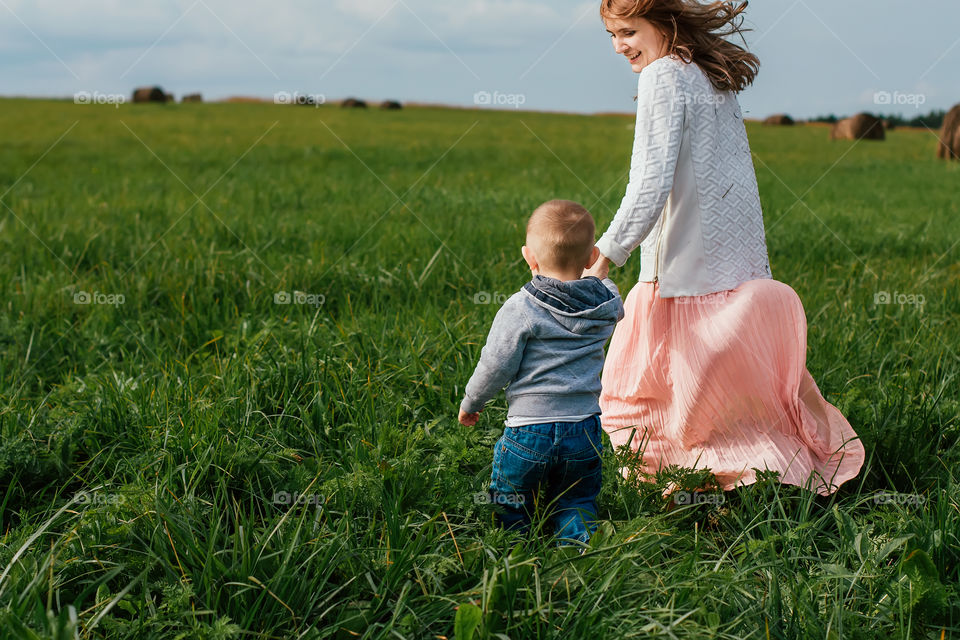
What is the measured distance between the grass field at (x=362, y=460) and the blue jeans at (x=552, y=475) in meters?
0.11

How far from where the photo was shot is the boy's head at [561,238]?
7.32 ft

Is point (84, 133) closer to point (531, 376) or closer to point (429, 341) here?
point (429, 341)

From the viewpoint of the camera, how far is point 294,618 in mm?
1855

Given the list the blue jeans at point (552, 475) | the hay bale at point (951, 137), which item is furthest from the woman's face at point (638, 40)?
the hay bale at point (951, 137)

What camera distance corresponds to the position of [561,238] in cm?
223

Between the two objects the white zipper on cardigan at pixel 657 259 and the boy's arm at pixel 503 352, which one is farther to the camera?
the white zipper on cardigan at pixel 657 259

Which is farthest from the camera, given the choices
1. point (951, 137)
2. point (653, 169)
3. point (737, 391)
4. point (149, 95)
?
point (149, 95)

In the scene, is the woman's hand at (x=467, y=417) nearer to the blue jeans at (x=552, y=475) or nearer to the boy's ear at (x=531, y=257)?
the blue jeans at (x=552, y=475)

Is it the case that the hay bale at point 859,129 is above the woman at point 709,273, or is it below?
above

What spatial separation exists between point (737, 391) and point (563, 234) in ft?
2.99

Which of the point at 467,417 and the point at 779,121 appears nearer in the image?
the point at 467,417

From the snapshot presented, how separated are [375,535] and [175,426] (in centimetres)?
86

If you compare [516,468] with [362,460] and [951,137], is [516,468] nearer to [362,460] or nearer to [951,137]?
[362,460]

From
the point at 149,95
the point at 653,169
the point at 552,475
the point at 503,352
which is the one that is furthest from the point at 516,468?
the point at 149,95
